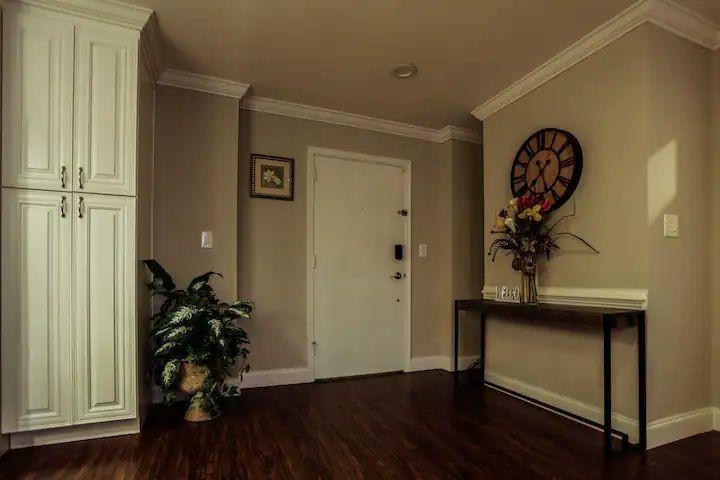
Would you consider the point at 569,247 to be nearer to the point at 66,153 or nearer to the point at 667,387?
the point at 667,387

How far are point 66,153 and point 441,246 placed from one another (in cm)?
305

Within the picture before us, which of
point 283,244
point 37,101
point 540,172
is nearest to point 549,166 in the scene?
point 540,172

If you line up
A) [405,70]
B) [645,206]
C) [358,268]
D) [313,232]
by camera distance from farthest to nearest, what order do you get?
[358,268] < [313,232] < [405,70] < [645,206]

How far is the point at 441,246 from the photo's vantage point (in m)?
3.98

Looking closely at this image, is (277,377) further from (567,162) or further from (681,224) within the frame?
(681,224)

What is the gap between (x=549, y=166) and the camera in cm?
271

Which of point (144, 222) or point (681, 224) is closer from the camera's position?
point (681, 224)

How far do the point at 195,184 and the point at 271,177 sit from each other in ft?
2.04

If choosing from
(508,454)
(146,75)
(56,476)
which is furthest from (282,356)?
(146,75)

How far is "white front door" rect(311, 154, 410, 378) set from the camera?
3.50 m

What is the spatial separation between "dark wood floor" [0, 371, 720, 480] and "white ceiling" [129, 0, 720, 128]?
2.35 meters

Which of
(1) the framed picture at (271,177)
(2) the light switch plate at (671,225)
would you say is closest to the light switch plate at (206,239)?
(1) the framed picture at (271,177)

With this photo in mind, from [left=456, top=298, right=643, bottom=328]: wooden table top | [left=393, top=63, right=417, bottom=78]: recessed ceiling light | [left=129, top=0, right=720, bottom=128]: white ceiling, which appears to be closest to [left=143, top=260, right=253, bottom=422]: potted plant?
[left=129, top=0, right=720, bottom=128]: white ceiling

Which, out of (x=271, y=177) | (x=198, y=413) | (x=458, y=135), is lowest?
(x=198, y=413)
